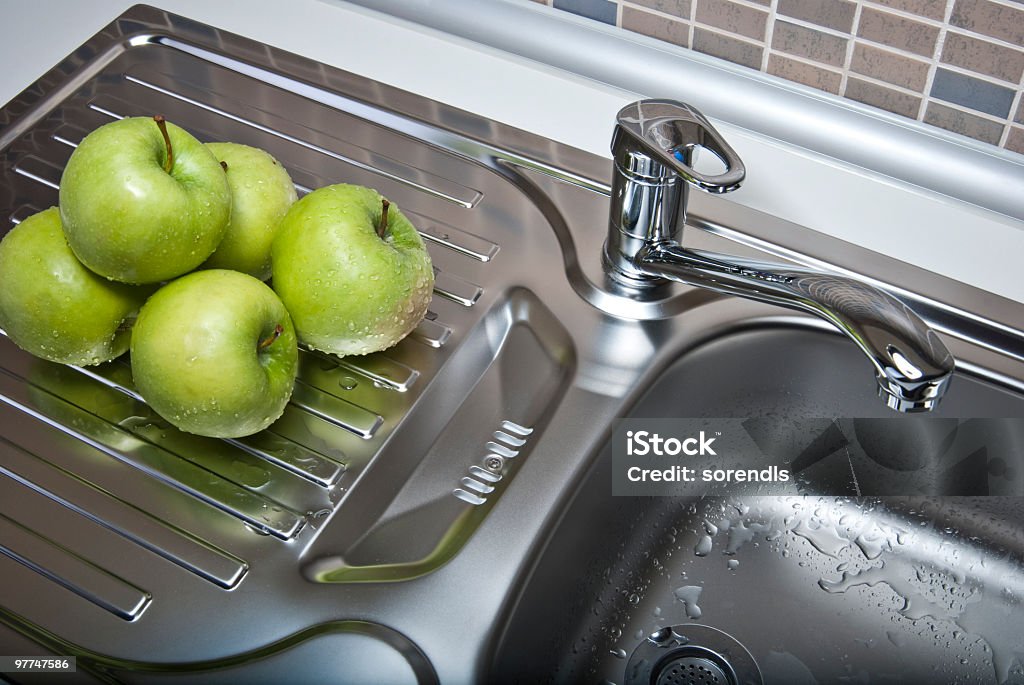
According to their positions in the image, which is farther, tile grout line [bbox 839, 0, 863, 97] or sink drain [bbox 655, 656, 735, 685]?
tile grout line [bbox 839, 0, 863, 97]

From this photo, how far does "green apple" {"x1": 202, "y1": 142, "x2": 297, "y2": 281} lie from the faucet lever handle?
0.83 ft

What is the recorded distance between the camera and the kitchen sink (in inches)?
26.9

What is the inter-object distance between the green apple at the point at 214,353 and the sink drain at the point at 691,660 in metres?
0.34

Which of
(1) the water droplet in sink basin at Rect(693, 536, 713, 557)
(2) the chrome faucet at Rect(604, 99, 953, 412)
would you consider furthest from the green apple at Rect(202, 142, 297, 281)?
(1) the water droplet in sink basin at Rect(693, 536, 713, 557)

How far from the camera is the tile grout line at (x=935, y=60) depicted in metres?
0.87

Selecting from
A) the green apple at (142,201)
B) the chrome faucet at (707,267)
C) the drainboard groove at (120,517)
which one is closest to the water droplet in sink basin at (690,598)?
the chrome faucet at (707,267)

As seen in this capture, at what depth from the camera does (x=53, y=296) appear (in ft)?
2.35

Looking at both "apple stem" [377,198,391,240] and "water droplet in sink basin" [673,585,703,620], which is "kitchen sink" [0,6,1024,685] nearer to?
"water droplet in sink basin" [673,585,703,620]

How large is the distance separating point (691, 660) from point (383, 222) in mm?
406

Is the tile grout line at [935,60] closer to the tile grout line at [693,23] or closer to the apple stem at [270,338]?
the tile grout line at [693,23]

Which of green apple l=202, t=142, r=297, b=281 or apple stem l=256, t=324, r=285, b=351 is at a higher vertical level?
green apple l=202, t=142, r=297, b=281

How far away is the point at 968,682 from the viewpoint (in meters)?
0.80

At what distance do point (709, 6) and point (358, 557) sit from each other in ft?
1.95

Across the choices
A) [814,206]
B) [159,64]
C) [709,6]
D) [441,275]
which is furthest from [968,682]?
[159,64]
